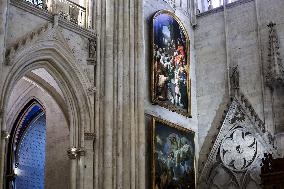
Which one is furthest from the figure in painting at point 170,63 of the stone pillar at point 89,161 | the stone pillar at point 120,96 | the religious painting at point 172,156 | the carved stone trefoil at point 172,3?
the stone pillar at point 89,161

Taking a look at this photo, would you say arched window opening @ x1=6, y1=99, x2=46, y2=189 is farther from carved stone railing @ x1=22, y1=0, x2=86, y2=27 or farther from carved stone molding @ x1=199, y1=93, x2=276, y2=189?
carved stone molding @ x1=199, y1=93, x2=276, y2=189

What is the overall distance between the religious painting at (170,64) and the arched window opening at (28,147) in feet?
11.6

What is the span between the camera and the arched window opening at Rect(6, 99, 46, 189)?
1631cm

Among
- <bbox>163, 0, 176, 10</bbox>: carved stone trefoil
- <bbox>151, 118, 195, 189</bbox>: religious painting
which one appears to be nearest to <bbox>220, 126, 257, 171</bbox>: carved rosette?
<bbox>151, 118, 195, 189</bbox>: religious painting

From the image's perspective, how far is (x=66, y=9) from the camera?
43.5ft

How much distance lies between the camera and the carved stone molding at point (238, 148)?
50.4 feet

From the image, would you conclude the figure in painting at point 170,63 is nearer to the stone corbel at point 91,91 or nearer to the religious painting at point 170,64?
the religious painting at point 170,64

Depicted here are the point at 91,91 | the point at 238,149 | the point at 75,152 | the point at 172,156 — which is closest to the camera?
the point at 75,152

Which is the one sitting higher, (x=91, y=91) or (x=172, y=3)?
(x=172, y=3)

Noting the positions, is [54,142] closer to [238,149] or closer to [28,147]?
[28,147]

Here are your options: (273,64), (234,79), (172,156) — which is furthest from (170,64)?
(273,64)

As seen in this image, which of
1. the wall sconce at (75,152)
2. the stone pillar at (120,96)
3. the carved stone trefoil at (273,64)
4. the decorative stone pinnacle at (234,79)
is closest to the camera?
the wall sconce at (75,152)

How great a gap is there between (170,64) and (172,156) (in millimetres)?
2658

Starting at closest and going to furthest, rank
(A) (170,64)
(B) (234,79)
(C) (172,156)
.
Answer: (C) (172,156) < (A) (170,64) < (B) (234,79)
